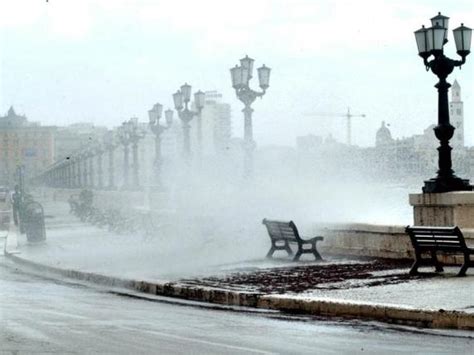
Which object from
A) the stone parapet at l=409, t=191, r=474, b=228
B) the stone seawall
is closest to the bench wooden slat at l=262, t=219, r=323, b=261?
the stone seawall

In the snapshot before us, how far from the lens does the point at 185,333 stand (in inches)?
484

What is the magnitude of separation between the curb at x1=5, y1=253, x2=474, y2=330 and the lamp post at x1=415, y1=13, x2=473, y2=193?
248 inches

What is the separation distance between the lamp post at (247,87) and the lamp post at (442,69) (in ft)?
35.2

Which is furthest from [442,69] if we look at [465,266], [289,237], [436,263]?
[465,266]

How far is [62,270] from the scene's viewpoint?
77.7 ft

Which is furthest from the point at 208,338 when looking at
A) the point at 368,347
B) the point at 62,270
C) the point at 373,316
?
the point at 62,270

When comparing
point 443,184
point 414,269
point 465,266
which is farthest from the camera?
point 443,184

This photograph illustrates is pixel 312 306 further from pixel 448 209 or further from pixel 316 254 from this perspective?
pixel 316 254

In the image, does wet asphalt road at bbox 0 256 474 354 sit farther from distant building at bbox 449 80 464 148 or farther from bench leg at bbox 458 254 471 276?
distant building at bbox 449 80 464 148

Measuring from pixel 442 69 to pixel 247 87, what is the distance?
11810 mm

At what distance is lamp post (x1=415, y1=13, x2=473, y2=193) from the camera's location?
22.1 metres

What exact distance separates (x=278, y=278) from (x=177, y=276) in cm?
200

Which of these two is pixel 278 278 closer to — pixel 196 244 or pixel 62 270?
pixel 62 270

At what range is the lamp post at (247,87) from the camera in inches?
1313
